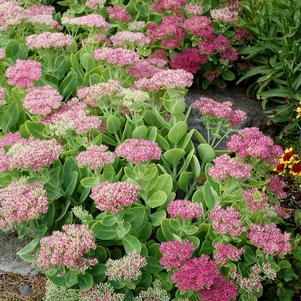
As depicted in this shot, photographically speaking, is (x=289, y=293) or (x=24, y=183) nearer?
(x=24, y=183)

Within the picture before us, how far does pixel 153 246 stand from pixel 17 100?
4.93 feet

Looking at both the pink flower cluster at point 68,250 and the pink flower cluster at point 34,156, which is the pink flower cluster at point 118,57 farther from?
the pink flower cluster at point 68,250

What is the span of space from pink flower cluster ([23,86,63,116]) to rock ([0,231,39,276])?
0.76 metres

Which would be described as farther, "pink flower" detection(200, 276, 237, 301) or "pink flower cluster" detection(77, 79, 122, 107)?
"pink flower cluster" detection(77, 79, 122, 107)

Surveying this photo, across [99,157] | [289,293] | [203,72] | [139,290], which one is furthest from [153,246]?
[203,72]

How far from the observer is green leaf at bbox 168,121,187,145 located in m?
3.62

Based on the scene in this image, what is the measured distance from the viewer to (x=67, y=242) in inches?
111

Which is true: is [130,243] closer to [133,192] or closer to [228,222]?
[133,192]

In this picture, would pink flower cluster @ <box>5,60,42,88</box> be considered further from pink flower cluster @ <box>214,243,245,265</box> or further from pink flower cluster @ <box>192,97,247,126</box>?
pink flower cluster @ <box>214,243,245,265</box>

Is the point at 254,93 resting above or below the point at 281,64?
below

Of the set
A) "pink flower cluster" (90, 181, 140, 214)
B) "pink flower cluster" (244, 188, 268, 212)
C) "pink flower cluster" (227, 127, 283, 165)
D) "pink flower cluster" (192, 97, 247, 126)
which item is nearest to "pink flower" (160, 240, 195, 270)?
"pink flower cluster" (90, 181, 140, 214)

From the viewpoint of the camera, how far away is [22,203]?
2.92m

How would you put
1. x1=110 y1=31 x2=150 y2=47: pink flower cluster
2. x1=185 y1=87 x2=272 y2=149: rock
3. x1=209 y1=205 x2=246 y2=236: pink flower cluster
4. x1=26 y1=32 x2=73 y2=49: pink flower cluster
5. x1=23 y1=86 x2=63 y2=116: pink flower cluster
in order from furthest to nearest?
x1=185 y1=87 x2=272 y2=149: rock, x1=110 y1=31 x2=150 y2=47: pink flower cluster, x1=26 y1=32 x2=73 y2=49: pink flower cluster, x1=23 y1=86 x2=63 y2=116: pink flower cluster, x1=209 y1=205 x2=246 y2=236: pink flower cluster

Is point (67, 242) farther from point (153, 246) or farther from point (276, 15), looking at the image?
point (276, 15)
